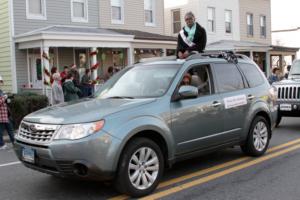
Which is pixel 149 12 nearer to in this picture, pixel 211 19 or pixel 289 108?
pixel 211 19

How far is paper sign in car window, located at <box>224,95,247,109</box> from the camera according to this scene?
6.61 meters

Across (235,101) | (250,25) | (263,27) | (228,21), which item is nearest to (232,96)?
(235,101)

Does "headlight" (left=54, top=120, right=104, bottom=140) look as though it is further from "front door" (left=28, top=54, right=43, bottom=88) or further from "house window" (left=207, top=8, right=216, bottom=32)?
"house window" (left=207, top=8, right=216, bottom=32)

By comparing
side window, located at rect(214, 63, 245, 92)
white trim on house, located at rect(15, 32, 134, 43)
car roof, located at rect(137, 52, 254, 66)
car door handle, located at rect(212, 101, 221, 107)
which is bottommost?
car door handle, located at rect(212, 101, 221, 107)

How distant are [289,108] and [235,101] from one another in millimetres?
4600

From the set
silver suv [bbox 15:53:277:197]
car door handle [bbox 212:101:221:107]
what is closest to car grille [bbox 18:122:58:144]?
silver suv [bbox 15:53:277:197]

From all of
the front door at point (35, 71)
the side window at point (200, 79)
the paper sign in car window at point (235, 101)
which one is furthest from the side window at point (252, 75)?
the front door at point (35, 71)

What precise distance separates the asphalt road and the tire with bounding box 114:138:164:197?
6.7 inches

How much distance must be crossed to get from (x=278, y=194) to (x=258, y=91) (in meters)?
2.46

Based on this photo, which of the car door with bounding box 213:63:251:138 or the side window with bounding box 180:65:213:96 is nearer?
the side window with bounding box 180:65:213:96

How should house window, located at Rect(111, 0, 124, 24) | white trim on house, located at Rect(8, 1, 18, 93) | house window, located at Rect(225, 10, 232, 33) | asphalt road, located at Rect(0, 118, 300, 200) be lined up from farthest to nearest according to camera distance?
house window, located at Rect(225, 10, 232, 33) < house window, located at Rect(111, 0, 124, 24) < white trim on house, located at Rect(8, 1, 18, 93) < asphalt road, located at Rect(0, 118, 300, 200)

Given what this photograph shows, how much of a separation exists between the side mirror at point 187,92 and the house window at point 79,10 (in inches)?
565

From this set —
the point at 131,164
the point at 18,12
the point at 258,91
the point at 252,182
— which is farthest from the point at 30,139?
the point at 18,12

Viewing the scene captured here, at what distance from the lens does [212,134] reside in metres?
6.30
